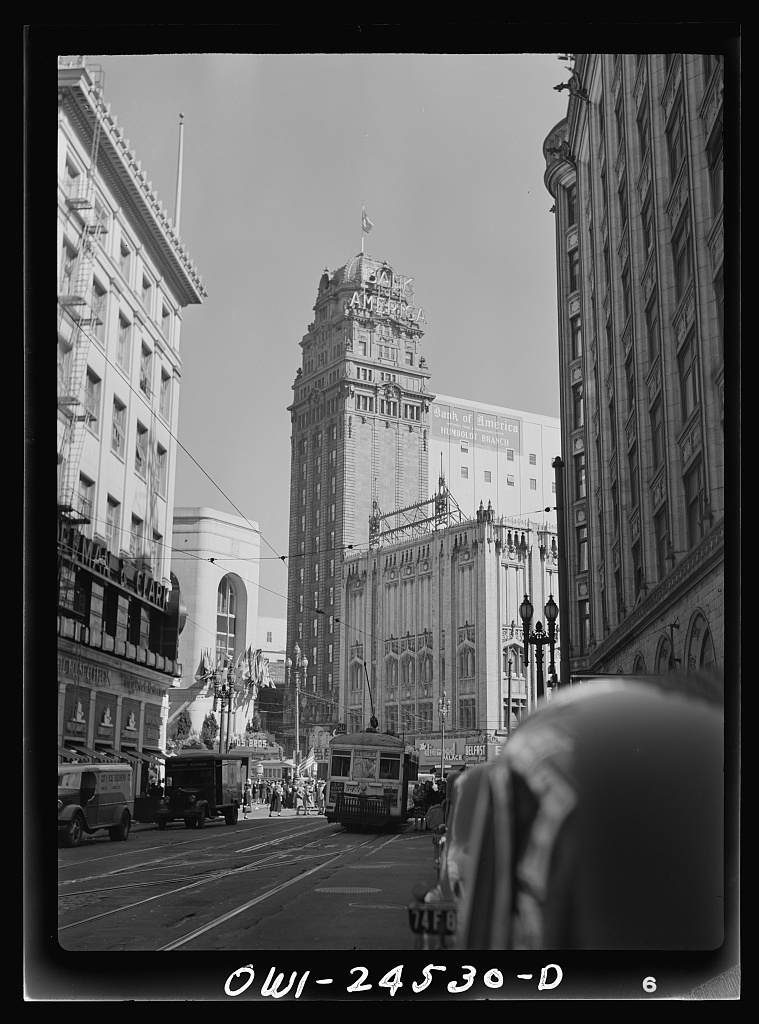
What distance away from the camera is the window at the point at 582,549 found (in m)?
7.52

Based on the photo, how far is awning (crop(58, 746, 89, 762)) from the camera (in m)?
6.45

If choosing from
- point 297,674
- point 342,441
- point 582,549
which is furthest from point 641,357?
point 297,674

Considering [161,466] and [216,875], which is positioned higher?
[161,466]

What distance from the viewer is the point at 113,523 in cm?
687

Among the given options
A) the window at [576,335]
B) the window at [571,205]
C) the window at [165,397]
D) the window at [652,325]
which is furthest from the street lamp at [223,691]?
the window at [571,205]

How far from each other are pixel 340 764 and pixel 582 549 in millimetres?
2569

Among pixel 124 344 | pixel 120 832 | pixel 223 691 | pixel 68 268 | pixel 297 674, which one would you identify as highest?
pixel 68 268

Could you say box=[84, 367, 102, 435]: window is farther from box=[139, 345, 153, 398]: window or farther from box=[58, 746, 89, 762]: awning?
box=[58, 746, 89, 762]: awning

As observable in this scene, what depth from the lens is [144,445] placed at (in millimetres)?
7141

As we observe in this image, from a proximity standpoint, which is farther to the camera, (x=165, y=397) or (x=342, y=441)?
(x=342, y=441)

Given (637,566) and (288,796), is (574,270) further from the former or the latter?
(288,796)

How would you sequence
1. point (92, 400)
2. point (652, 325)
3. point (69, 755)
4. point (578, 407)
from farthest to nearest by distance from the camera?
1. point (652, 325)
2. point (578, 407)
3. point (92, 400)
4. point (69, 755)
